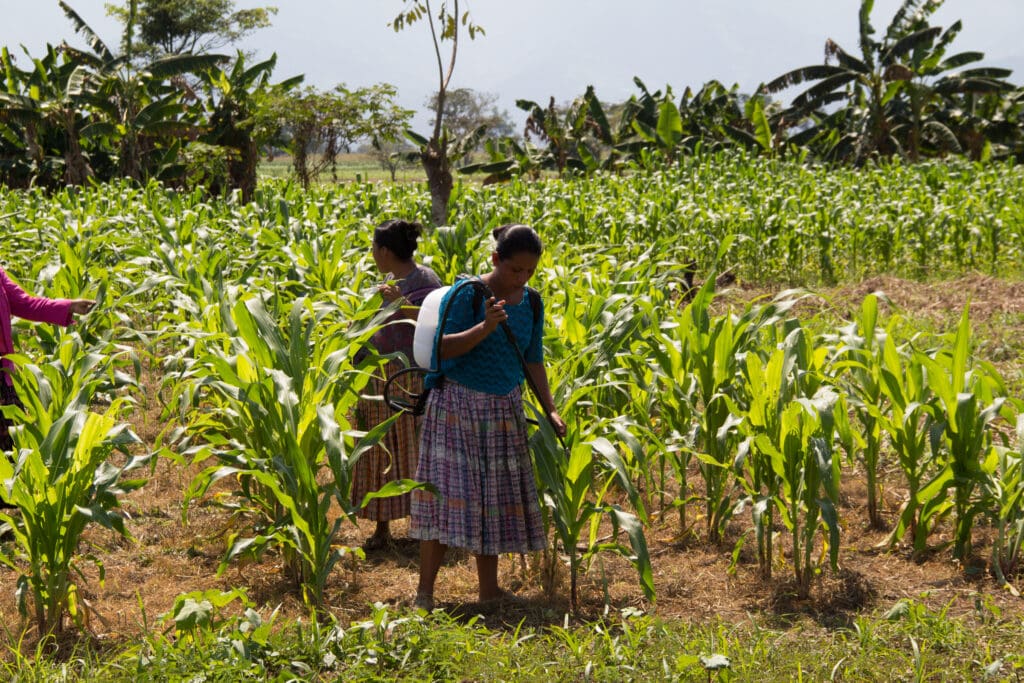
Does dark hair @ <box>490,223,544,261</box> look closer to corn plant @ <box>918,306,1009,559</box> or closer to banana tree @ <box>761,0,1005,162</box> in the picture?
corn plant @ <box>918,306,1009,559</box>

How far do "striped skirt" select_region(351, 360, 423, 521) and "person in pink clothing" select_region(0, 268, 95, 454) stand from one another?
1181mm

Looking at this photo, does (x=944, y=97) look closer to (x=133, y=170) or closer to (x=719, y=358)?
(x=133, y=170)

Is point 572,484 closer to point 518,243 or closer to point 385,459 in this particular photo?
point 518,243

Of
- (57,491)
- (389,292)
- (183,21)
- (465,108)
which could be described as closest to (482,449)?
(389,292)

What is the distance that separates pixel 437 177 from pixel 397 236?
500 centimetres

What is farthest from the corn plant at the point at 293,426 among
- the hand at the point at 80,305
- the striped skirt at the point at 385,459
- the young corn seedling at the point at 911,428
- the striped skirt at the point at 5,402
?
the young corn seedling at the point at 911,428

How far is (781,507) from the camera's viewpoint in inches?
144

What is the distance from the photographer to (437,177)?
8984mm

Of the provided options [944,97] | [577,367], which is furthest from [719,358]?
[944,97]

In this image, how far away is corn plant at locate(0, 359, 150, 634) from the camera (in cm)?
320

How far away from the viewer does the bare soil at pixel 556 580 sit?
358 centimetres

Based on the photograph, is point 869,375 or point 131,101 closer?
point 869,375

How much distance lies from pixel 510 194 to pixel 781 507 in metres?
9.78

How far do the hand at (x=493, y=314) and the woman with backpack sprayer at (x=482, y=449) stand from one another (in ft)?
0.57
